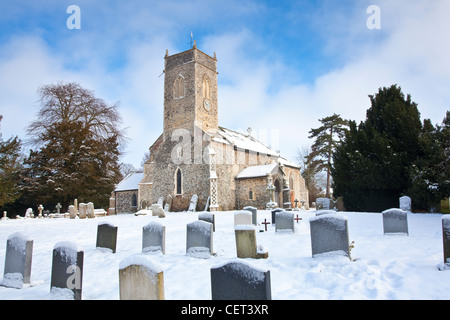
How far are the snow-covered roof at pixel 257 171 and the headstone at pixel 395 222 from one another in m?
13.4

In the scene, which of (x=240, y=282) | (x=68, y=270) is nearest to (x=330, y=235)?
(x=240, y=282)

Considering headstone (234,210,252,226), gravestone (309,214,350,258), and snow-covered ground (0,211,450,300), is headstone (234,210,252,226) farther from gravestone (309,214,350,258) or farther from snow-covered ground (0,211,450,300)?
gravestone (309,214,350,258)

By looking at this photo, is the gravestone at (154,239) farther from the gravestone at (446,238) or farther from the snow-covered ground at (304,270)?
the gravestone at (446,238)

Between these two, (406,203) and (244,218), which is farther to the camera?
Answer: (406,203)

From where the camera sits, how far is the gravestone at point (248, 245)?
6082 mm

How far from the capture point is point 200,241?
6605 millimetres

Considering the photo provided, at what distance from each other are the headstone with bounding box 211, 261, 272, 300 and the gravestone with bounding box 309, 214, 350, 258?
2.91 meters

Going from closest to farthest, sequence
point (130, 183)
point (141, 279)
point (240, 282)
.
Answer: point (240, 282), point (141, 279), point (130, 183)

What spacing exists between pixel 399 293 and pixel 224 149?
2027cm

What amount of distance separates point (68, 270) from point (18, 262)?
1.44m

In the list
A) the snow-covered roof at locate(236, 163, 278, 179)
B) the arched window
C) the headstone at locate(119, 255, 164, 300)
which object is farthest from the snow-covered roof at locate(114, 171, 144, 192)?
the headstone at locate(119, 255, 164, 300)

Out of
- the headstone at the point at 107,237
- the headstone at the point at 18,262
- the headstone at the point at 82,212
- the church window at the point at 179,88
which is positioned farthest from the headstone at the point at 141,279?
the church window at the point at 179,88

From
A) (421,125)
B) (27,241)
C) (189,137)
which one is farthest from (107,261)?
(189,137)

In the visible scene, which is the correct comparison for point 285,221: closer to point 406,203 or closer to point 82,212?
point 406,203
